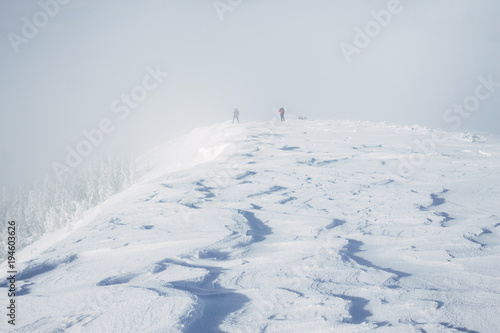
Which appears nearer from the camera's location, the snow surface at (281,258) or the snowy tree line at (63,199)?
the snow surface at (281,258)

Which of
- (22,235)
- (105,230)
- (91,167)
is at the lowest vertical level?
(22,235)

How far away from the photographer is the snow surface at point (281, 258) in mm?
4484

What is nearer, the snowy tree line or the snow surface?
the snow surface

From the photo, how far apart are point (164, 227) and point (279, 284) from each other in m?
4.35

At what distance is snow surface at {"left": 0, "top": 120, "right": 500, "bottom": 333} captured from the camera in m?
4.48

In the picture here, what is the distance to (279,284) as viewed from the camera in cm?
555

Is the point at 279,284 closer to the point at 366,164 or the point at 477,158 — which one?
the point at 366,164

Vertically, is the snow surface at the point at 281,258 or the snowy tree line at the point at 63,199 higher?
the snow surface at the point at 281,258

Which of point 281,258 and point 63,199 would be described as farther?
point 63,199

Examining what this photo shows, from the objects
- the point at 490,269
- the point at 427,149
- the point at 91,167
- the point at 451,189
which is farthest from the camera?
the point at 91,167

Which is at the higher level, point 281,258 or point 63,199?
point 281,258

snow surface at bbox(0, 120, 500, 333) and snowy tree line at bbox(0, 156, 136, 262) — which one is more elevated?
snow surface at bbox(0, 120, 500, 333)

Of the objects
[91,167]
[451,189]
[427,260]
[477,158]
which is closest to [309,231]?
[427,260]

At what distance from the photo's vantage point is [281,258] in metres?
6.75
